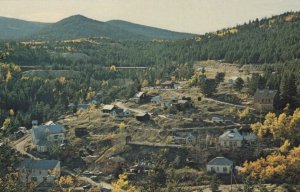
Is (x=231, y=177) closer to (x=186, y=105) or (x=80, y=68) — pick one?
(x=186, y=105)

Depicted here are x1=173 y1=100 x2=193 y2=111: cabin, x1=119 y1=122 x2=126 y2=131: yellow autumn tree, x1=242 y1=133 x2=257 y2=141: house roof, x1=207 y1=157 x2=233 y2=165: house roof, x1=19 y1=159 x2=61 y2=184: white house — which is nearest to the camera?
x1=207 y1=157 x2=233 y2=165: house roof

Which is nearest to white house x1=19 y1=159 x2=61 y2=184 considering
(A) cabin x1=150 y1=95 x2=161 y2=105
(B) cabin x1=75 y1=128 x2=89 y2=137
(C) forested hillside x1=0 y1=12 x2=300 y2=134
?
(B) cabin x1=75 y1=128 x2=89 y2=137

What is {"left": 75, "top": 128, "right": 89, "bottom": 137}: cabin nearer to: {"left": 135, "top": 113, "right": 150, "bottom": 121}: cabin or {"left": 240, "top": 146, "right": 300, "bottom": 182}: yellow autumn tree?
{"left": 135, "top": 113, "right": 150, "bottom": 121}: cabin

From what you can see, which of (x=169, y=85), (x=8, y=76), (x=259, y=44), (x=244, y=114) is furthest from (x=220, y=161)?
(x=8, y=76)

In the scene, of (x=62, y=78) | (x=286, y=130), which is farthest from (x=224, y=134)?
(x=62, y=78)

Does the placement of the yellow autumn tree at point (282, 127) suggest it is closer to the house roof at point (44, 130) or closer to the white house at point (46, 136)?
the white house at point (46, 136)

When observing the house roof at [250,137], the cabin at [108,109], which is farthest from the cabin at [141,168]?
the cabin at [108,109]

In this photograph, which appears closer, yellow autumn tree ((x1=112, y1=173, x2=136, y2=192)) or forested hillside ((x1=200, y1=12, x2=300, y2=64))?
yellow autumn tree ((x1=112, y1=173, x2=136, y2=192))

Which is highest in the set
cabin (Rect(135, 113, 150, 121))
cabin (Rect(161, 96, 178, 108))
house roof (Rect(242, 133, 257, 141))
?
cabin (Rect(161, 96, 178, 108))
